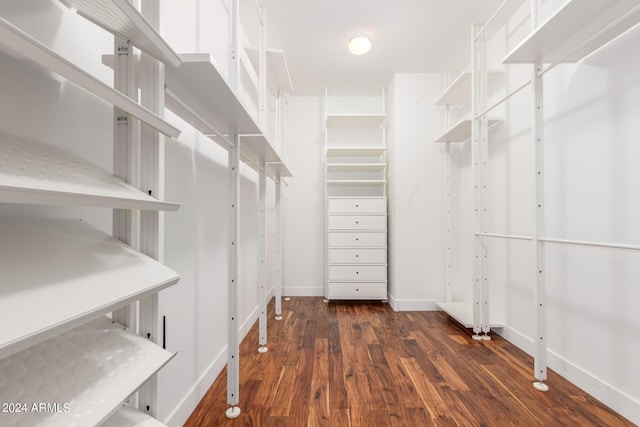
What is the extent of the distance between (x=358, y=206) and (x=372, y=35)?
1576 mm

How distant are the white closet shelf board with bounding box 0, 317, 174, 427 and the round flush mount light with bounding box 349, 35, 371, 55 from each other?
8.25 feet

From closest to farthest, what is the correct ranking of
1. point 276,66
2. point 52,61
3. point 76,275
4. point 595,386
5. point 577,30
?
point 52,61
point 76,275
point 577,30
point 595,386
point 276,66

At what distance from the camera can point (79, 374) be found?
0.47 meters

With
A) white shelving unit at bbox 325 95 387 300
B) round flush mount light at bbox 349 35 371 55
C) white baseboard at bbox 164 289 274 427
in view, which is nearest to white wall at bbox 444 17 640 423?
round flush mount light at bbox 349 35 371 55

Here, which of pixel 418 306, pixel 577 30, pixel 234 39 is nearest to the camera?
pixel 234 39

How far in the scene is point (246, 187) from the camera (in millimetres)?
2355

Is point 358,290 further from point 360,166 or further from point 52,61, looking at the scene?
point 52,61

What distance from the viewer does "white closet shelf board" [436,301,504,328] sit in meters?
2.23

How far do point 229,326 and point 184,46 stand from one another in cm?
128

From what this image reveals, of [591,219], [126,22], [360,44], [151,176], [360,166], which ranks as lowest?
[591,219]

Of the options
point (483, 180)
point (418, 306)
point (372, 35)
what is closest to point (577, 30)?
point (483, 180)

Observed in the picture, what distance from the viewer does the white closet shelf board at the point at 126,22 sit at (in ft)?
1.52

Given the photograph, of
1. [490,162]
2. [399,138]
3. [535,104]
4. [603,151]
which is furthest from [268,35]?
[603,151]

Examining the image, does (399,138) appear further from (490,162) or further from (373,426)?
(373,426)
